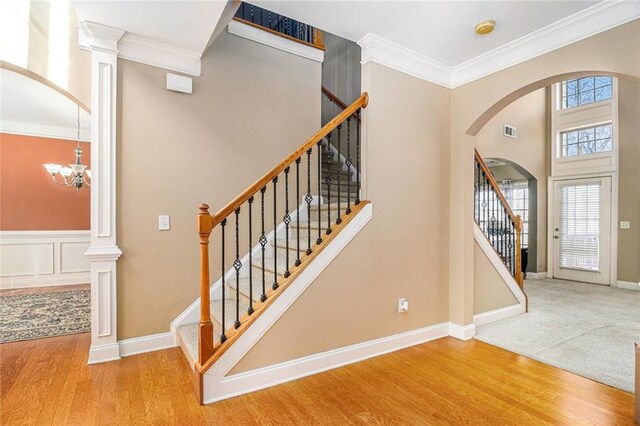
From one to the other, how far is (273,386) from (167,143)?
86.4 inches

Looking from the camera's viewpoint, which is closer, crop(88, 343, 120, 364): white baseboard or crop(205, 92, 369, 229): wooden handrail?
crop(205, 92, 369, 229): wooden handrail

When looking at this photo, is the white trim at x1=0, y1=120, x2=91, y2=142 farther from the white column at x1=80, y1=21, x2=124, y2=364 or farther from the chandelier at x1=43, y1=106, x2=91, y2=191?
the white column at x1=80, y1=21, x2=124, y2=364

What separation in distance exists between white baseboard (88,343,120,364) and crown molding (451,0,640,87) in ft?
13.0

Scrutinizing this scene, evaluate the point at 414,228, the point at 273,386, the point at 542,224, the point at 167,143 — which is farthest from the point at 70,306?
the point at 542,224

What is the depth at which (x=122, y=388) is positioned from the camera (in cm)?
220

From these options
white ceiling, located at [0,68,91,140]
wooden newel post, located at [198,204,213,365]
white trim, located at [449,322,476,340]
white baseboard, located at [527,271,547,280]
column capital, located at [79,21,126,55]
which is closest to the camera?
wooden newel post, located at [198,204,213,365]

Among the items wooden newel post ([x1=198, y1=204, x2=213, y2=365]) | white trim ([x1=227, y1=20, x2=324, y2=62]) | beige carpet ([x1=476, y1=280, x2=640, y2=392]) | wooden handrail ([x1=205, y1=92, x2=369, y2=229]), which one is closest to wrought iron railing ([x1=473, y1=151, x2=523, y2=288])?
beige carpet ([x1=476, y1=280, x2=640, y2=392])

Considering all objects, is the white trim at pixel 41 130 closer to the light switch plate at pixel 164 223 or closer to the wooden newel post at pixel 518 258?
the light switch plate at pixel 164 223

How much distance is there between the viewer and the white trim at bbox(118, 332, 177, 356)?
8.80 feet

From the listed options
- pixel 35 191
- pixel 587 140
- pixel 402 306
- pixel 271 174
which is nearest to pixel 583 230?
pixel 587 140

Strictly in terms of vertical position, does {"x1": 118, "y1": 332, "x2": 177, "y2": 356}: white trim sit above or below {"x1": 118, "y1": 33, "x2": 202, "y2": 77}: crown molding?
below

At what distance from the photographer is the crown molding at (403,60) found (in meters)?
2.80

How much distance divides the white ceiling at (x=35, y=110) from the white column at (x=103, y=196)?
1770 mm

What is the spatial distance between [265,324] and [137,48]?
250cm
